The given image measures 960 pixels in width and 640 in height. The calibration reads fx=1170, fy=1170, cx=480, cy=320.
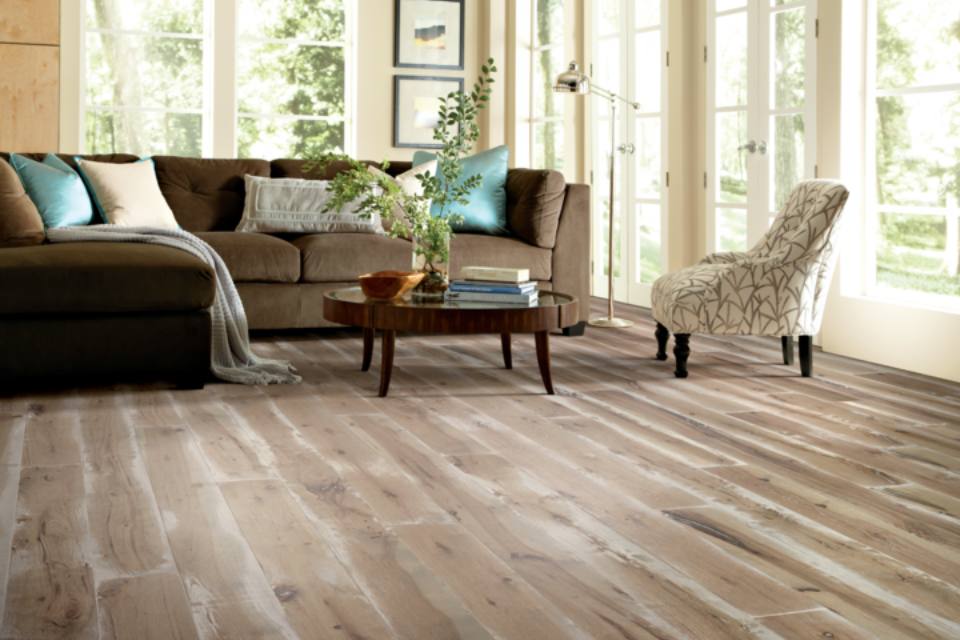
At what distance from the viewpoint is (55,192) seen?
516 cm

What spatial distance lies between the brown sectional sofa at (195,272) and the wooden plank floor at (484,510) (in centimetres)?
17

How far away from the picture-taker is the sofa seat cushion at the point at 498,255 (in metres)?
5.72

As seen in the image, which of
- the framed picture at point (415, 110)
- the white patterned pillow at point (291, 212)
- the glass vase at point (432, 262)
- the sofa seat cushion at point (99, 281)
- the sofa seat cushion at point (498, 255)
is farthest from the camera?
the framed picture at point (415, 110)

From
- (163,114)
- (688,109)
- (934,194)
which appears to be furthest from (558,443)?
(163,114)

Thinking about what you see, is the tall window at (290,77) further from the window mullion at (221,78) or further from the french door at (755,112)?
the french door at (755,112)

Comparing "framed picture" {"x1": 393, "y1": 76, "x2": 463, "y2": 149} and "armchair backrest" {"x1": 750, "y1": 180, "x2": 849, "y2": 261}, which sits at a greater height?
"framed picture" {"x1": 393, "y1": 76, "x2": 463, "y2": 149}

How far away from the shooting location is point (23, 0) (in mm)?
7566

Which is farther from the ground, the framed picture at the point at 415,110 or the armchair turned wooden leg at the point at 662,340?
the framed picture at the point at 415,110

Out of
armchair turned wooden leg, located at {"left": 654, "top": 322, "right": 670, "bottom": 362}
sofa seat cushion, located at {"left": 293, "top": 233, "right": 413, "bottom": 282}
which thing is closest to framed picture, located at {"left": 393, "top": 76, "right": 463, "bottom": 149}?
sofa seat cushion, located at {"left": 293, "top": 233, "right": 413, "bottom": 282}

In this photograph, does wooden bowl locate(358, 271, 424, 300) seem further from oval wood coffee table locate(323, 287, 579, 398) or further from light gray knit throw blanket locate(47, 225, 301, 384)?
light gray knit throw blanket locate(47, 225, 301, 384)

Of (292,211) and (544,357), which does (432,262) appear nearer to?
(544,357)

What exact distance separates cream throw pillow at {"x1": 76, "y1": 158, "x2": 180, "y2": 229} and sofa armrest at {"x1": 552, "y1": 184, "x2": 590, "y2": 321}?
189 centimetres

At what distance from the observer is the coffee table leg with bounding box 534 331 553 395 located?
4.27 m

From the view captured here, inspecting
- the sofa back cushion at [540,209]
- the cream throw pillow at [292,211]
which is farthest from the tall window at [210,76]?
the sofa back cushion at [540,209]
